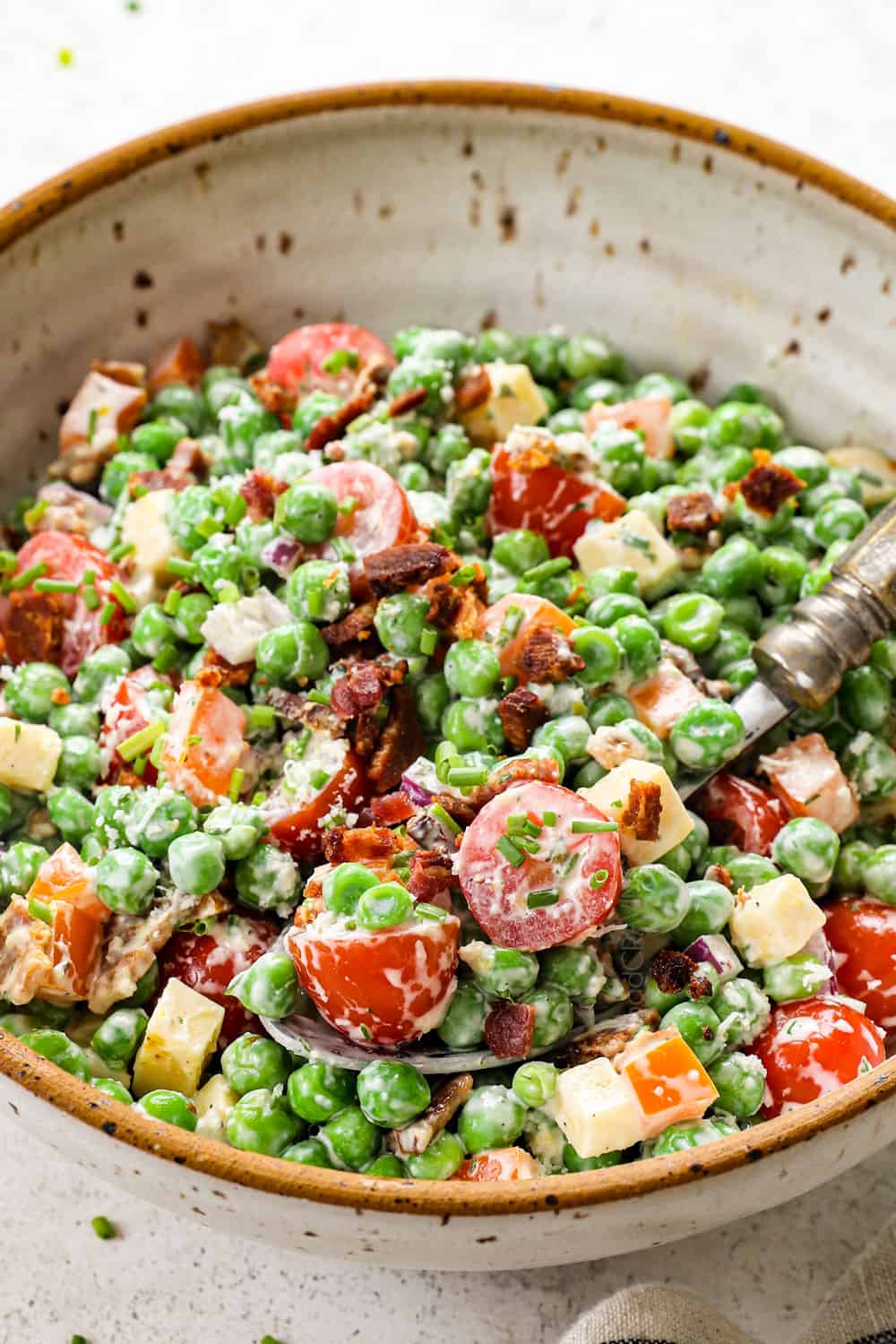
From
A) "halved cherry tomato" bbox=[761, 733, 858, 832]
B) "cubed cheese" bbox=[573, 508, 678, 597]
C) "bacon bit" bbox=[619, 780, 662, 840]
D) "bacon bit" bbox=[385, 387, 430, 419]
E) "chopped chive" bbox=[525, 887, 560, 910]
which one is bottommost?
"chopped chive" bbox=[525, 887, 560, 910]

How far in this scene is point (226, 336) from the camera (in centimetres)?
450

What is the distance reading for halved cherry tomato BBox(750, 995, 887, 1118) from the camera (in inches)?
119

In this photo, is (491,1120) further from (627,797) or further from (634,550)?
(634,550)

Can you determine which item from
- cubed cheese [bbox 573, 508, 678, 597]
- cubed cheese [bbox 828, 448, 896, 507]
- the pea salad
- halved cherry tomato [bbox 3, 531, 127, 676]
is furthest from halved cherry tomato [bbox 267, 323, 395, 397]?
cubed cheese [bbox 828, 448, 896, 507]

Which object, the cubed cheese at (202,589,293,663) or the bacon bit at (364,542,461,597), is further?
the cubed cheese at (202,589,293,663)

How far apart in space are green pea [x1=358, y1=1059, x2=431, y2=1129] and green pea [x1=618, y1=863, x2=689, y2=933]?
54 centimetres

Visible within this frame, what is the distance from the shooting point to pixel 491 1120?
2922 millimetres

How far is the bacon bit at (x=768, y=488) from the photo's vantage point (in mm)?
3787

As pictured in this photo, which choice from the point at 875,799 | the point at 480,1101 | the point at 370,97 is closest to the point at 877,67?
the point at 370,97

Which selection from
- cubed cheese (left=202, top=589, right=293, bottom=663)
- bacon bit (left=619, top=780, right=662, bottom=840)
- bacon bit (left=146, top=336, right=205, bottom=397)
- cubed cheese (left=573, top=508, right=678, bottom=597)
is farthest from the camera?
bacon bit (left=146, top=336, right=205, bottom=397)

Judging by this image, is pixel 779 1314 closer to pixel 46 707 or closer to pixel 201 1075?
pixel 201 1075

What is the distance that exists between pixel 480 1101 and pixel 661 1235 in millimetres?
431

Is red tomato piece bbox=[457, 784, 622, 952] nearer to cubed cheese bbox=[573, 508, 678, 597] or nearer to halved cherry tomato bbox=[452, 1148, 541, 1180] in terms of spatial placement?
halved cherry tomato bbox=[452, 1148, 541, 1180]

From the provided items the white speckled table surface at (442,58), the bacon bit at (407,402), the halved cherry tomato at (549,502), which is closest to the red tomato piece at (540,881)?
the halved cherry tomato at (549,502)
